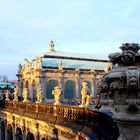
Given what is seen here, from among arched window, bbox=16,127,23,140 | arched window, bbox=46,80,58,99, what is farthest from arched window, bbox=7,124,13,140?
arched window, bbox=46,80,58,99

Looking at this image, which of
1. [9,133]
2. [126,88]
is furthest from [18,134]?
[126,88]

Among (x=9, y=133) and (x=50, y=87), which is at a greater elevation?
(x=50, y=87)

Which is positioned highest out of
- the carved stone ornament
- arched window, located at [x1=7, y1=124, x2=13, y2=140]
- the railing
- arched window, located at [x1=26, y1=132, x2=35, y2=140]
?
the carved stone ornament

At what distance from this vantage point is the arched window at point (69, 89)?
5254 centimetres

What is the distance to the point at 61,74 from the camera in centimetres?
5194

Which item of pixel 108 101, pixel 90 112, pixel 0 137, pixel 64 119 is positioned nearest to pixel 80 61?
pixel 0 137

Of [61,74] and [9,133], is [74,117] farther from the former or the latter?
[61,74]

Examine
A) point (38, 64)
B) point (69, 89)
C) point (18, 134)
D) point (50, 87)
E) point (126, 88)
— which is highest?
point (38, 64)

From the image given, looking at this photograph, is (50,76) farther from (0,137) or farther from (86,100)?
(86,100)

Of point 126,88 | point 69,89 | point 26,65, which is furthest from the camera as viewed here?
point 26,65

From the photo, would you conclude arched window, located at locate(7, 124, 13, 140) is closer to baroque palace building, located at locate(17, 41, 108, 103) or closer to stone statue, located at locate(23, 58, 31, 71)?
baroque palace building, located at locate(17, 41, 108, 103)

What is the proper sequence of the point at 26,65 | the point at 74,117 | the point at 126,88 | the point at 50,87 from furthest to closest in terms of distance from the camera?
1. the point at 26,65
2. the point at 50,87
3. the point at 74,117
4. the point at 126,88

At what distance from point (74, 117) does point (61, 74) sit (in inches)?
1347

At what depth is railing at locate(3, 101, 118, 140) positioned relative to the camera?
1215cm
